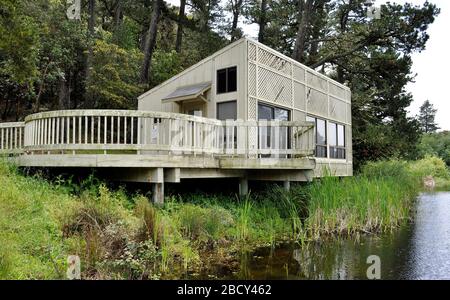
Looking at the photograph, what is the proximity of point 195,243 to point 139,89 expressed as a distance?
11330 millimetres

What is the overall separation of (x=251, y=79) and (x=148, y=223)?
5707 mm

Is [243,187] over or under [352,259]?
over

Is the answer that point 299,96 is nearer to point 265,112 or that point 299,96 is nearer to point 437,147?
point 265,112

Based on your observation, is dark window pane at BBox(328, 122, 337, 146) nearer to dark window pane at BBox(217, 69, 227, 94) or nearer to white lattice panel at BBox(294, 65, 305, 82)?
white lattice panel at BBox(294, 65, 305, 82)

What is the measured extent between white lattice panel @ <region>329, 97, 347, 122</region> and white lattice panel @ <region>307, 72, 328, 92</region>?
87cm

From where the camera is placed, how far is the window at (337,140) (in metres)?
14.8

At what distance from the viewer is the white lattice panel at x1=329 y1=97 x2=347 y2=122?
15.2m

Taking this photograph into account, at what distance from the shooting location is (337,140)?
1541 centimetres

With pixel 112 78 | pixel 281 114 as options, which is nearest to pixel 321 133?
pixel 281 114

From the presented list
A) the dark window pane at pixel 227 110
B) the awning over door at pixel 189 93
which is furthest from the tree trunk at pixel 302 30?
the dark window pane at pixel 227 110

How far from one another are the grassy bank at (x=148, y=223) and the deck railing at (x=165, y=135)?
844mm

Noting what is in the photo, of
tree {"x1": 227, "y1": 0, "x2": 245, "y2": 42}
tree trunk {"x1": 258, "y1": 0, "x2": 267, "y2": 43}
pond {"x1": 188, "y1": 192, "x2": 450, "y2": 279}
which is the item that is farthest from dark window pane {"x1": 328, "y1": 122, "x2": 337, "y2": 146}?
tree {"x1": 227, "y1": 0, "x2": 245, "y2": 42}
